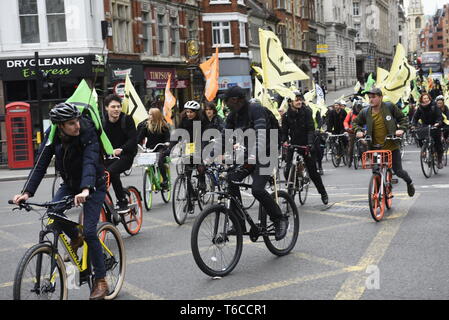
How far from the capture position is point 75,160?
→ 5855mm

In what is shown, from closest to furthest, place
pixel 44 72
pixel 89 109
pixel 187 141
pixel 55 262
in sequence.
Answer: pixel 55 262 → pixel 89 109 → pixel 187 141 → pixel 44 72

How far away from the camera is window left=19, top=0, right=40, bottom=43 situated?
94.4 feet

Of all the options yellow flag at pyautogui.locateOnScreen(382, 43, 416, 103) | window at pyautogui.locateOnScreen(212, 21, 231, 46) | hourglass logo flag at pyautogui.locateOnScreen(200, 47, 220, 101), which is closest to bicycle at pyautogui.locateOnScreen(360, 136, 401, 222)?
yellow flag at pyautogui.locateOnScreen(382, 43, 416, 103)

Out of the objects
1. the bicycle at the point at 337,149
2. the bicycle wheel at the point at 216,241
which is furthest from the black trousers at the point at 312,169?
the bicycle at the point at 337,149

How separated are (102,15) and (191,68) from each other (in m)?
10.6

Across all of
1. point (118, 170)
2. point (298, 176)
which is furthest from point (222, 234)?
point (298, 176)

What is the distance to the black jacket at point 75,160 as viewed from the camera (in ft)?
18.7

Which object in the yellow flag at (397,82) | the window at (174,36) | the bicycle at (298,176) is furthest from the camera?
the window at (174,36)

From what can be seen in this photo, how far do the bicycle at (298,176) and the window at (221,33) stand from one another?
34.6 metres

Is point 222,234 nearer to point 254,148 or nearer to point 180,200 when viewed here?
point 254,148

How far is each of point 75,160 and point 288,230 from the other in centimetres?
282

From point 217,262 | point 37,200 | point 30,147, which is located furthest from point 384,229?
point 30,147

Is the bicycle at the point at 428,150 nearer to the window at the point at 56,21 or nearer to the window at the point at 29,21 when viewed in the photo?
the window at the point at 56,21

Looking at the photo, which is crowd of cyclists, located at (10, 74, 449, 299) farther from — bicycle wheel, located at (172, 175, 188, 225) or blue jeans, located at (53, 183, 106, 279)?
bicycle wheel, located at (172, 175, 188, 225)
